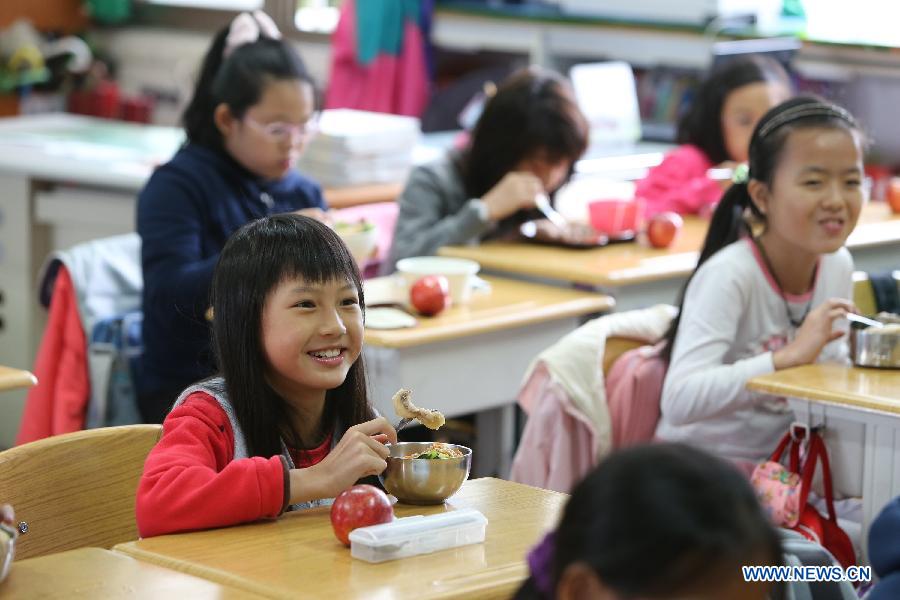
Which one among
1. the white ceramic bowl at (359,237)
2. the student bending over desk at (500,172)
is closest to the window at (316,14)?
the student bending over desk at (500,172)

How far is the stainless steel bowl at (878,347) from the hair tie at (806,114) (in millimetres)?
453

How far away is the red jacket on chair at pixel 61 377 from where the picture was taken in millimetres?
→ 3418

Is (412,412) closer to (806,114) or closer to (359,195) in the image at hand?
(806,114)

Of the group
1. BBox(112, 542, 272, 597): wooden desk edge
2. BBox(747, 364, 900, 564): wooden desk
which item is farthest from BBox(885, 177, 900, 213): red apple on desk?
BBox(112, 542, 272, 597): wooden desk edge

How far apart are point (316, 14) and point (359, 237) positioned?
4.15 metres

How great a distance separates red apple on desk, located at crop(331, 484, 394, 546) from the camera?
168 cm

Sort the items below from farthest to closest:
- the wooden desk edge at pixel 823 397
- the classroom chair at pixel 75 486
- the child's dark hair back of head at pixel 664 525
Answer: the wooden desk edge at pixel 823 397
the classroom chair at pixel 75 486
the child's dark hair back of head at pixel 664 525

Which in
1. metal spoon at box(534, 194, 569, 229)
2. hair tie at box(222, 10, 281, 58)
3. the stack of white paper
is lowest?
metal spoon at box(534, 194, 569, 229)

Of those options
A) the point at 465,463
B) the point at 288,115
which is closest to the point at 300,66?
the point at 288,115

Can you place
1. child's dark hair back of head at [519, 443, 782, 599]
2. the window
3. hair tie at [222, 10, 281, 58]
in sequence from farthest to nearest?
the window < hair tie at [222, 10, 281, 58] < child's dark hair back of head at [519, 443, 782, 599]

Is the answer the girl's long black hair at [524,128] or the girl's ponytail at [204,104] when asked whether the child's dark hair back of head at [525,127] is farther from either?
the girl's ponytail at [204,104]

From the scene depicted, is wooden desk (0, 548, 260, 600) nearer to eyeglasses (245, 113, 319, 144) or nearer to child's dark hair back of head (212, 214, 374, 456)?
child's dark hair back of head (212, 214, 374, 456)

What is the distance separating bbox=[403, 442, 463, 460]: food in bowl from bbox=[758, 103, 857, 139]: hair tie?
1.27 m

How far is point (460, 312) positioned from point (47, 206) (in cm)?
172
